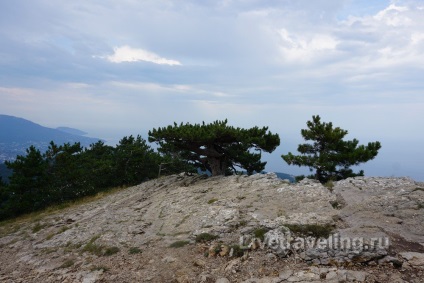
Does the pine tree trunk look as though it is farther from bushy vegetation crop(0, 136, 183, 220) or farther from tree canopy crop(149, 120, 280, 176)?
bushy vegetation crop(0, 136, 183, 220)

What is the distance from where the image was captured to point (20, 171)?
28906 mm

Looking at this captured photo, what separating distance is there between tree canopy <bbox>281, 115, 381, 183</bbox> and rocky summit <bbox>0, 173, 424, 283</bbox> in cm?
479

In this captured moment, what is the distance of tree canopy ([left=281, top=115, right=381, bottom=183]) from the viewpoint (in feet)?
67.2

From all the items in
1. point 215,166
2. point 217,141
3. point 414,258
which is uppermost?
point 217,141

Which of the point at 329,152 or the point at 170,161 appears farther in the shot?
the point at 170,161

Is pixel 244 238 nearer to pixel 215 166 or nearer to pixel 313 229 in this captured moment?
pixel 313 229

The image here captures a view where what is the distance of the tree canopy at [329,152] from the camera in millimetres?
20469

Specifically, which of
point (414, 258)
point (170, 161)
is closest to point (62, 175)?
point (170, 161)

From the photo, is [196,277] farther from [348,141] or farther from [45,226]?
[348,141]

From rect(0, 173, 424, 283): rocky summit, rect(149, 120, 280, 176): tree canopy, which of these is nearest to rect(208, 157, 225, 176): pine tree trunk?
rect(149, 120, 280, 176): tree canopy

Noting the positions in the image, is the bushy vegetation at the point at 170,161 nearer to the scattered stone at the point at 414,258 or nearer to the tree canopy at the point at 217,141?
the tree canopy at the point at 217,141

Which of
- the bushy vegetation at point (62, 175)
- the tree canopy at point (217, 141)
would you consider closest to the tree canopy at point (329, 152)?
the tree canopy at point (217, 141)

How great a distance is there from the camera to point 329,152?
22391 millimetres

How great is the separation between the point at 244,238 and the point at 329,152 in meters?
15.1
